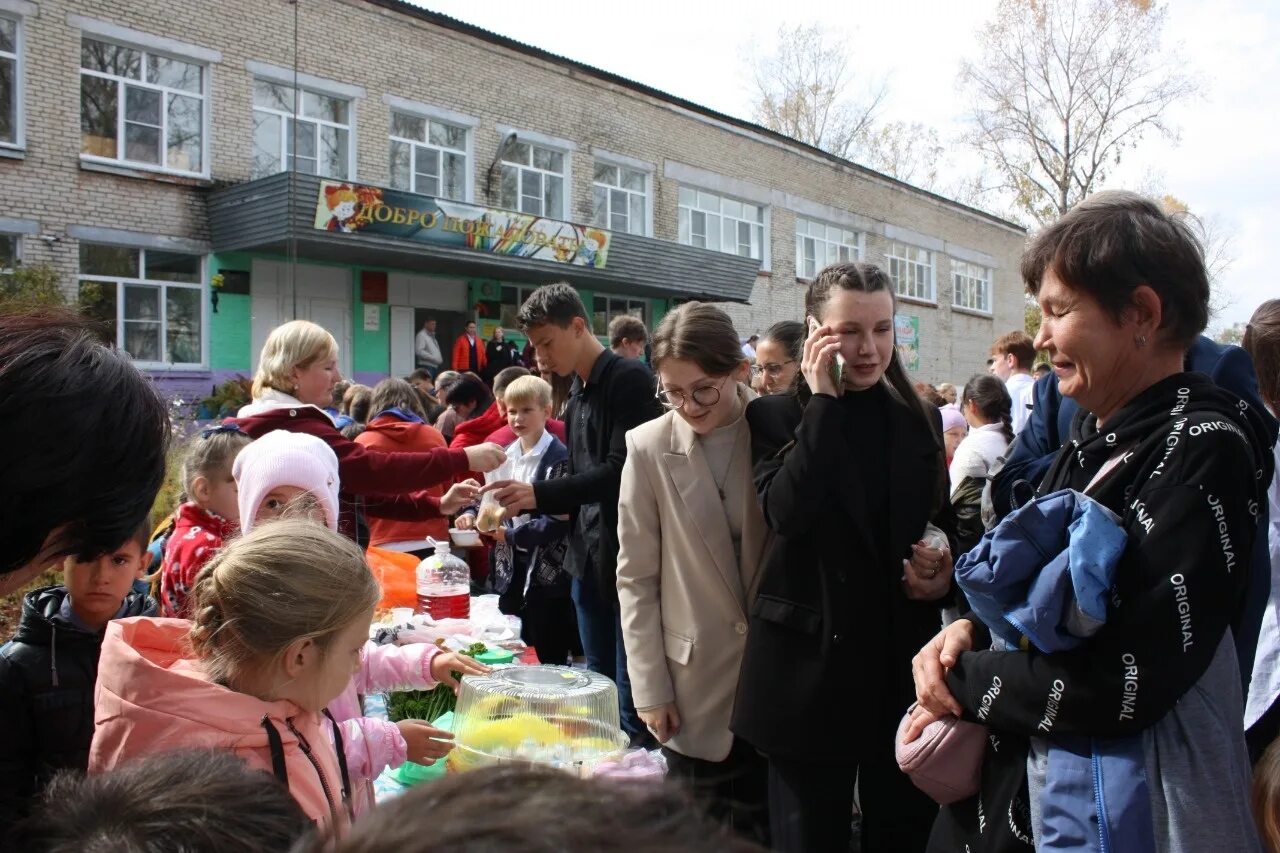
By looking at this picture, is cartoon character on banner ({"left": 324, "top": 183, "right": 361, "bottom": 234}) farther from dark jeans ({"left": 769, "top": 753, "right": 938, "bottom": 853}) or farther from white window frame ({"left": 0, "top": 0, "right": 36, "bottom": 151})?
dark jeans ({"left": 769, "top": 753, "right": 938, "bottom": 853})

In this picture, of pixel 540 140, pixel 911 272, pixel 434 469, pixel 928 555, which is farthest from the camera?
pixel 911 272

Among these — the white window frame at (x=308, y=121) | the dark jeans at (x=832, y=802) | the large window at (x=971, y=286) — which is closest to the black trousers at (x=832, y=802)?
the dark jeans at (x=832, y=802)

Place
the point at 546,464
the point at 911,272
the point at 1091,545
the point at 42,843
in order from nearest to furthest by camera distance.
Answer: the point at 42,843
the point at 1091,545
the point at 546,464
the point at 911,272

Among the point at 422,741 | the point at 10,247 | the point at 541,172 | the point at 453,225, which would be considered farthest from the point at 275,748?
the point at 541,172

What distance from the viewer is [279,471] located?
9.07 feet

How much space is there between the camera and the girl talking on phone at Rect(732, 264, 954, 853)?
230cm

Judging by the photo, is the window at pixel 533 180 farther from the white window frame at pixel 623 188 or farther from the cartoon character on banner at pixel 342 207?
the cartoon character on banner at pixel 342 207

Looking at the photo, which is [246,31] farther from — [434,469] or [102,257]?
[434,469]

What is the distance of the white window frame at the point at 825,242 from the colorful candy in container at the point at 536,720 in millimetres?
25430

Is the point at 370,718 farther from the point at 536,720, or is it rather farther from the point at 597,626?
the point at 597,626

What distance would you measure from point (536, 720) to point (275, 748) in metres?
0.98

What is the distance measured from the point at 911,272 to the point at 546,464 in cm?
2987

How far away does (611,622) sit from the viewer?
4.06 m

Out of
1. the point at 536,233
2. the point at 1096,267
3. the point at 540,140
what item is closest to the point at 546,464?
the point at 1096,267
